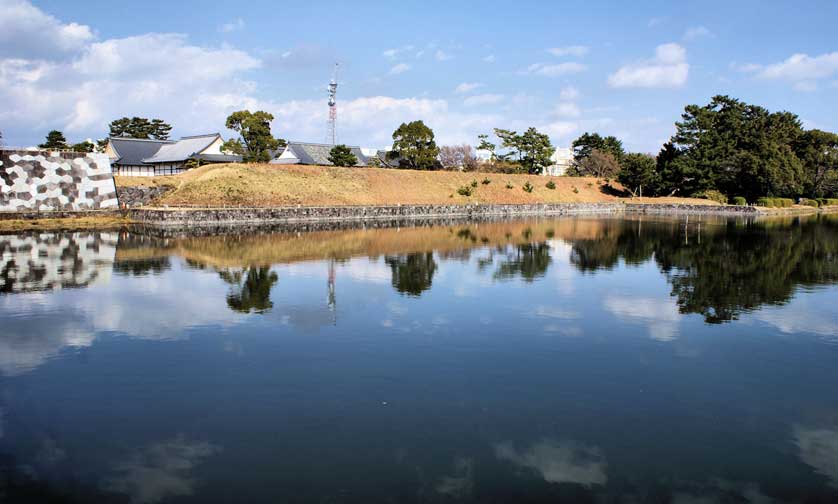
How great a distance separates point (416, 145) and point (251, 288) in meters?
58.6

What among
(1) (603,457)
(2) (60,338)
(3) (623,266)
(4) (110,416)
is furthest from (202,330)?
(3) (623,266)

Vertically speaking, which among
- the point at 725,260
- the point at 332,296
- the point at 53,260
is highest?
the point at 53,260

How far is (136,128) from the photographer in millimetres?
82062

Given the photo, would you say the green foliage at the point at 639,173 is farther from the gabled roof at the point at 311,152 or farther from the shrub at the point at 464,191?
the gabled roof at the point at 311,152

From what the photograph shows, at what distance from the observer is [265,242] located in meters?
33.8

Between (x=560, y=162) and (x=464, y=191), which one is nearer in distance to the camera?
(x=464, y=191)

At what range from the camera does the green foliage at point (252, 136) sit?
60094mm

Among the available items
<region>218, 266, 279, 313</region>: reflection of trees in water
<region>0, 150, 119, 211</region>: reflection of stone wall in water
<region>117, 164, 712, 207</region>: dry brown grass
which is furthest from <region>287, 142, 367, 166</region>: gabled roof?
<region>218, 266, 279, 313</region>: reflection of trees in water

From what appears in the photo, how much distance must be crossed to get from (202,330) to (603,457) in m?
10.3

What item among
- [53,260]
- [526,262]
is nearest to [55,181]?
[53,260]

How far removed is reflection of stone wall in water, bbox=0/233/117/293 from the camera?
2042cm

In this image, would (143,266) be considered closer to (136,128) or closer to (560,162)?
(136,128)

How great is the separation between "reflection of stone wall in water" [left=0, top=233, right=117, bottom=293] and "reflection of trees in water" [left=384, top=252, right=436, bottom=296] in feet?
36.5

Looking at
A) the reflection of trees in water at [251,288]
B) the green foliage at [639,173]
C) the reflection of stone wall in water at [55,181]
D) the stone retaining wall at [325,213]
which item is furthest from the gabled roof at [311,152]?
the reflection of trees in water at [251,288]
